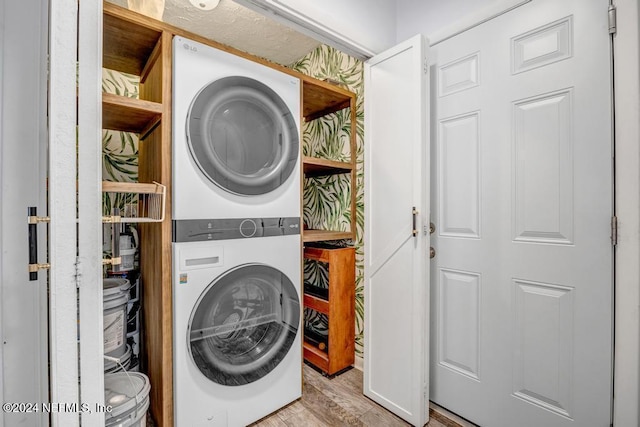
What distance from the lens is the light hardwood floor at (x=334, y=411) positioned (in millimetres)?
1525

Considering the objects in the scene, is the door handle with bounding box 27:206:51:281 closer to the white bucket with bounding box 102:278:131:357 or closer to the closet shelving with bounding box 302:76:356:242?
the white bucket with bounding box 102:278:131:357

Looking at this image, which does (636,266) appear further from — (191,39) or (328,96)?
(191,39)

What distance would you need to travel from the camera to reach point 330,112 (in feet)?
7.79

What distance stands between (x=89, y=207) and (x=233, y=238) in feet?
2.30

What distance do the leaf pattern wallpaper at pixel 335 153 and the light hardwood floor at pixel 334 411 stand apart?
0.36 metres

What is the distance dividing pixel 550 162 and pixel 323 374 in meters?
1.86

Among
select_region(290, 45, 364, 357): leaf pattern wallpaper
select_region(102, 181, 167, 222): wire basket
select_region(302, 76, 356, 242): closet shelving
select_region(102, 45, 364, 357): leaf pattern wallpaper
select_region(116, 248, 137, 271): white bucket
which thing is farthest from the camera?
select_region(290, 45, 364, 357): leaf pattern wallpaper

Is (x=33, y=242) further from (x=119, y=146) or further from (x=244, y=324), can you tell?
(x=119, y=146)

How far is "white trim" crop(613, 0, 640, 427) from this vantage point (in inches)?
40.2

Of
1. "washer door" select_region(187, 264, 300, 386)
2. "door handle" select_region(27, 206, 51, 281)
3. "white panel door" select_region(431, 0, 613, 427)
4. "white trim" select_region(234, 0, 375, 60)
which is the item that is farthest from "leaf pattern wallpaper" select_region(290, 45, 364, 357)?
"door handle" select_region(27, 206, 51, 281)

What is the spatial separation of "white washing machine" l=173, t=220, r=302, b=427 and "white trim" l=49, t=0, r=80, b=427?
554 mm

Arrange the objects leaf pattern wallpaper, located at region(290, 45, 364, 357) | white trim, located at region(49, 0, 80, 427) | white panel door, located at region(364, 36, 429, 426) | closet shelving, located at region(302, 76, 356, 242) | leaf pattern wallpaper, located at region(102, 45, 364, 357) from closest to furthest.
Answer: white trim, located at region(49, 0, 80, 427)
white panel door, located at region(364, 36, 429, 426)
closet shelving, located at region(302, 76, 356, 242)
leaf pattern wallpaper, located at region(102, 45, 364, 357)
leaf pattern wallpaper, located at region(290, 45, 364, 357)

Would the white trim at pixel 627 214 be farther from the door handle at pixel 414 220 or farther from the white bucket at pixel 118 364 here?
the white bucket at pixel 118 364

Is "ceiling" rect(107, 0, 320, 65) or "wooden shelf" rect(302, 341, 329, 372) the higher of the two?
"ceiling" rect(107, 0, 320, 65)
